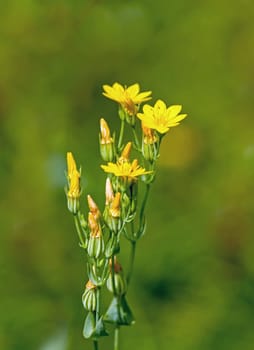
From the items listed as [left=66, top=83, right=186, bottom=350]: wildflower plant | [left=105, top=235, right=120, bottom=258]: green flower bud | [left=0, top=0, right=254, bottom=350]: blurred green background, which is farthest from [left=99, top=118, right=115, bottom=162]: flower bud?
[left=0, top=0, right=254, bottom=350]: blurred green background

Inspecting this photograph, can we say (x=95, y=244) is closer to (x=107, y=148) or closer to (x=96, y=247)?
(x=96, y=247)

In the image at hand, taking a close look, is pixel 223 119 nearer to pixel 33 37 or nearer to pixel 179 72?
pixel 179 72

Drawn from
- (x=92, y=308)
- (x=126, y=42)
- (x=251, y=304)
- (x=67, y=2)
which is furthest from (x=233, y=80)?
(x=92, y=308)

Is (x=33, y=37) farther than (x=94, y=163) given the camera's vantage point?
Yes

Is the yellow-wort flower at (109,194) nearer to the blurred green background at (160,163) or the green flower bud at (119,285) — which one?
the green flower bud at (119,285)

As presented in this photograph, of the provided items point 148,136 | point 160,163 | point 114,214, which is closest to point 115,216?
point 114,214

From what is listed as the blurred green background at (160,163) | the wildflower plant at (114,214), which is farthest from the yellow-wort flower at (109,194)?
the blurred green background at (160,163)
